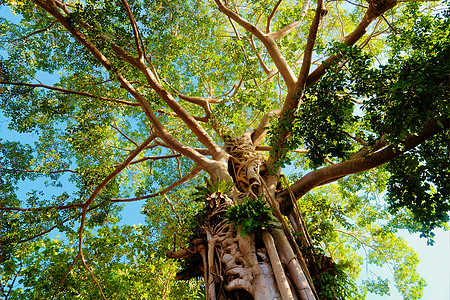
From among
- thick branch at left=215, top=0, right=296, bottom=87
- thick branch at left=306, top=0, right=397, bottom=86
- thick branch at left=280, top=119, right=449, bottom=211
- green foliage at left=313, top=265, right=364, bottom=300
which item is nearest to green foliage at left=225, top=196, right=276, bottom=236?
green foliage at left=313, top=265, right=364, bottom=300

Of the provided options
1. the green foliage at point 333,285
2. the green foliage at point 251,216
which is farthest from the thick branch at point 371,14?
the green foliage at point 333,285

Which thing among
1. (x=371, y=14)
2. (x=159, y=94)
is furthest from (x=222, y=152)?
(x=371, y=14)

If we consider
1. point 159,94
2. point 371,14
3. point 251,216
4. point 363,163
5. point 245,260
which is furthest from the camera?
point 159,94

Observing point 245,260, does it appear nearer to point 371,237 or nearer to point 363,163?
point 363,163

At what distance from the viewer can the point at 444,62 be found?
2.71m

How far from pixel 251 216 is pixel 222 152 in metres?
1.98

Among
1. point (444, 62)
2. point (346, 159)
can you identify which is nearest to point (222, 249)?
point (346, 159)

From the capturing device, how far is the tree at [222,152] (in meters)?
3.34

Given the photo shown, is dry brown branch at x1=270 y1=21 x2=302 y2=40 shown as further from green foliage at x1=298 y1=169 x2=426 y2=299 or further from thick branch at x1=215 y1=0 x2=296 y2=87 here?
green foliage at x1=298 y1=169 x2=426 y2=299

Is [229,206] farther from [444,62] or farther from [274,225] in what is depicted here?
[444,62]

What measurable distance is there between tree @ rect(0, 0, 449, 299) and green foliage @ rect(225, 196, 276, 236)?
2 centimetres

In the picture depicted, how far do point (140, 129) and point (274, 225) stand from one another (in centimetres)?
661

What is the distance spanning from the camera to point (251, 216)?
3.44 meters

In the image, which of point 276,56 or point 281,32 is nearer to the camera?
point 276,56
